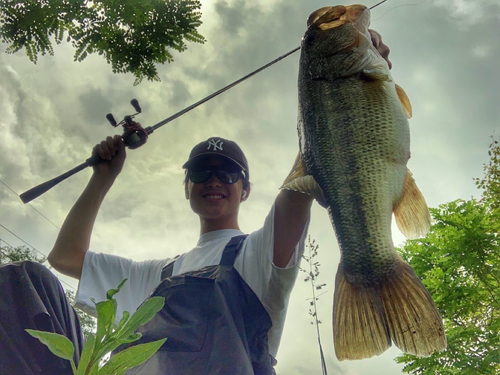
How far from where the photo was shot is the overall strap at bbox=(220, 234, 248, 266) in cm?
244

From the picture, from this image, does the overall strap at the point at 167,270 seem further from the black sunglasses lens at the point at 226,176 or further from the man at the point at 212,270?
the black sunglasses lens at the point at 226,176

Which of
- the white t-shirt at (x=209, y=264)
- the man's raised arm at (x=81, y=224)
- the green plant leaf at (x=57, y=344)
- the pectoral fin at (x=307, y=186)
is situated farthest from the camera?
the man's raised arm at (x=81, y=224)

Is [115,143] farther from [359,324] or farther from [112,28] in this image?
[359,324]

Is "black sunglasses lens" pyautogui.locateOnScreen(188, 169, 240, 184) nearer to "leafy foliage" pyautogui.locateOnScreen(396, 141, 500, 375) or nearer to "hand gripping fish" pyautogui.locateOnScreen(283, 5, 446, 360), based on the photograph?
"hand gripping fish" pyautogui.locateOnScreen(283, 5, 446, 360)

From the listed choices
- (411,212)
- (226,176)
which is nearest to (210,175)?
(226,176)

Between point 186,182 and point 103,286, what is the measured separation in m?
1.06

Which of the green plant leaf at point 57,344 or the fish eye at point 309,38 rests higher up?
the fish eye at point 309,38

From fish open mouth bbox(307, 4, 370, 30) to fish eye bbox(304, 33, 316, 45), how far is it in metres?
0.05

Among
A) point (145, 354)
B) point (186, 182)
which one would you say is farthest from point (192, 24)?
point (145, 354)

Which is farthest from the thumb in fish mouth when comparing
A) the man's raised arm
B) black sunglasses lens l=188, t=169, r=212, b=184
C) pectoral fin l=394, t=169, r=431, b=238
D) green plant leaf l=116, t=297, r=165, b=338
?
the man's raised arm

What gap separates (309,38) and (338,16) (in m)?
0.19

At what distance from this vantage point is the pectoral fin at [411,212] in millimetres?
1655

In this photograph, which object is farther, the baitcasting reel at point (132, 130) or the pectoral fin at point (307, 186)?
the baitcasting reel at point (132, 130)

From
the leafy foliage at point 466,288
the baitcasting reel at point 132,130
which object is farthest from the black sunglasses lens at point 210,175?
the leafy foliage at point 466,288
